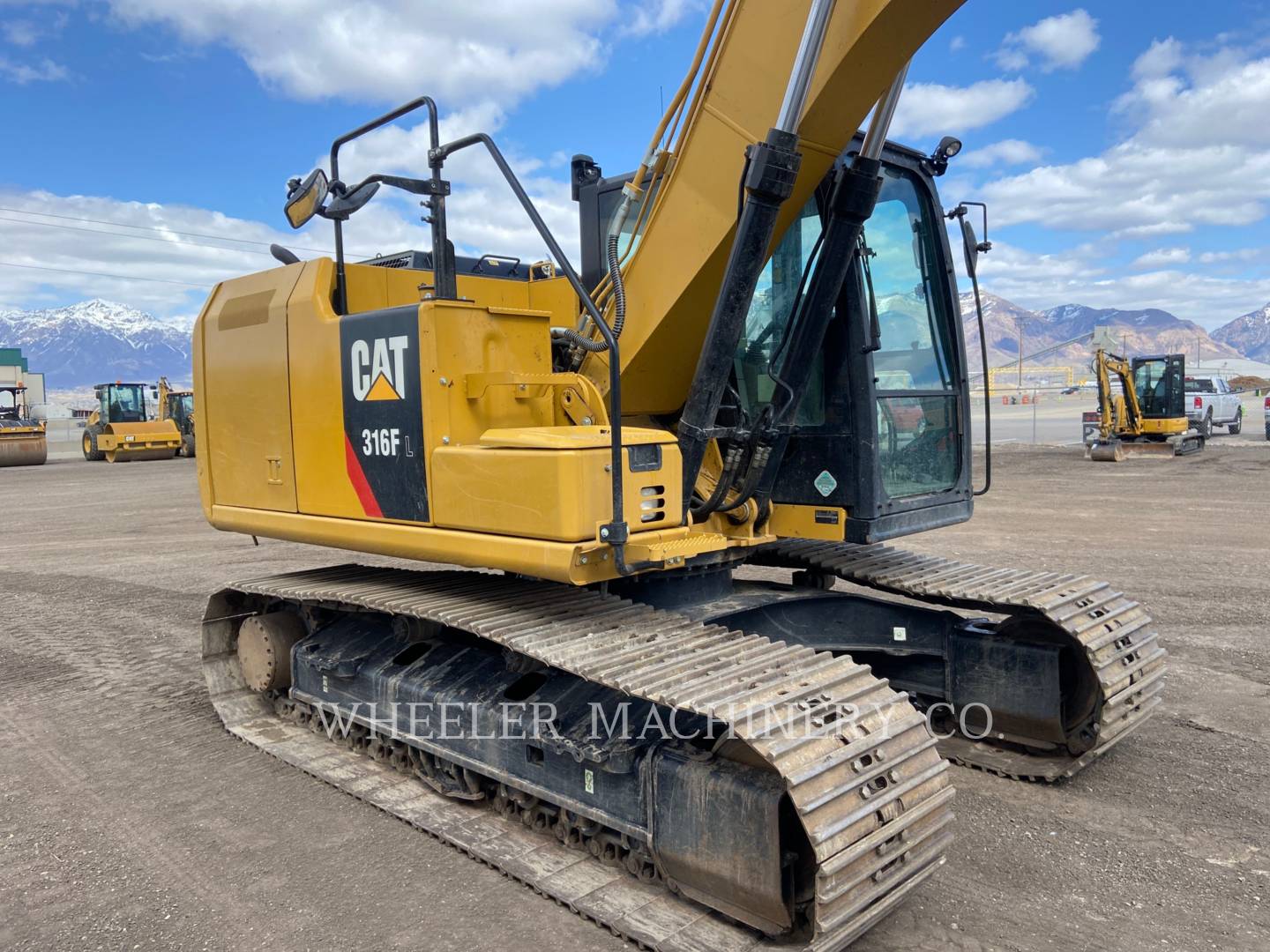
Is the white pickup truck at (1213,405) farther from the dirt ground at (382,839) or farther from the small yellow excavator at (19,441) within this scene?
the small yellow excavator at (19,441)

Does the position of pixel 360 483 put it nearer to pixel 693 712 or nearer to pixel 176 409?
pixel 693 712

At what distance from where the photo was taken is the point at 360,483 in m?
4.57

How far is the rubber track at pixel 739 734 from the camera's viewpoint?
9.57ft

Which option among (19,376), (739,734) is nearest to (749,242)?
(739,734)

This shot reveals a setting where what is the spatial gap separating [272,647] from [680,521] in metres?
2.92

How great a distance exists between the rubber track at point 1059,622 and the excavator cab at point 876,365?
1.18ft

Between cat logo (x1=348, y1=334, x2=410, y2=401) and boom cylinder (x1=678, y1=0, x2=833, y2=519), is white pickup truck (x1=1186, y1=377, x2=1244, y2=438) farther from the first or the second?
cat logo (x1=348, y1=334, x2=410, y2=401)

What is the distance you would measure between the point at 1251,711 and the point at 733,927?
3576 millimetres

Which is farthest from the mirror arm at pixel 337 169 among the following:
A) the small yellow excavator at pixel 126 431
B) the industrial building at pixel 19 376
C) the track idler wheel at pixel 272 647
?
the industrial building at pixel 19 376

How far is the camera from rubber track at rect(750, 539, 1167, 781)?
14.1ft

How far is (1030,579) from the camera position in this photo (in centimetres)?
482

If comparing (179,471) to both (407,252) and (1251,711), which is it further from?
(1251,711)

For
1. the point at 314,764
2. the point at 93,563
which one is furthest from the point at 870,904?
the point at 93,563

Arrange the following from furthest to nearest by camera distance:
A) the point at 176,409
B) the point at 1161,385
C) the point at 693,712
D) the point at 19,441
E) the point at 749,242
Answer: the point at 176,409
the point at 19,441
the point at 1161,385
the point at 749,242
the point at 693,712
